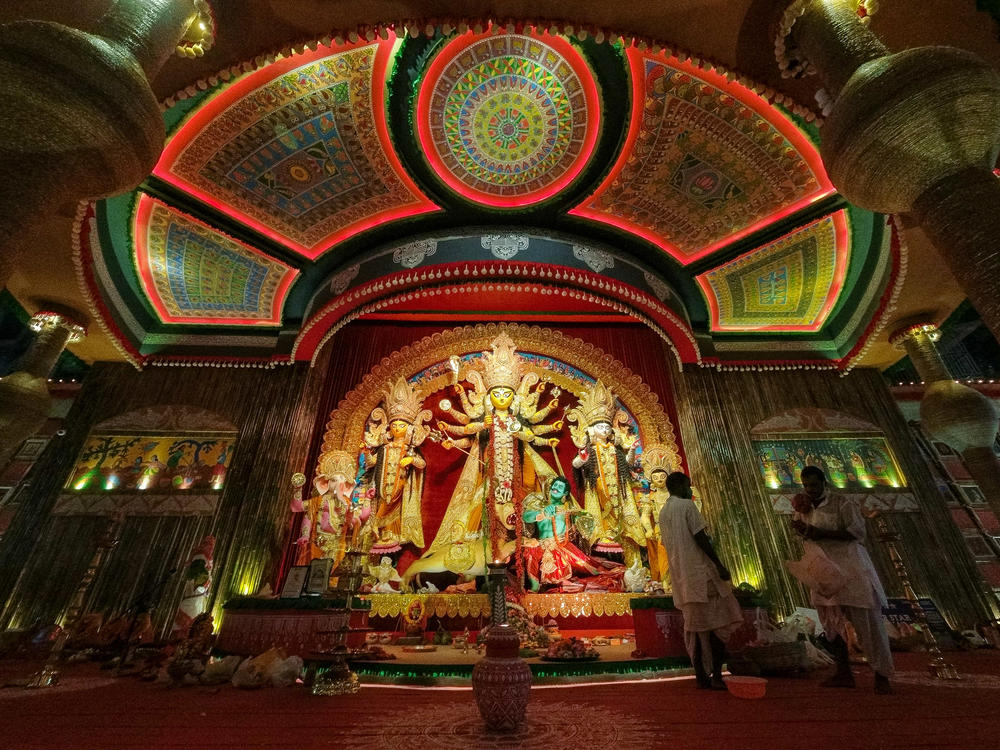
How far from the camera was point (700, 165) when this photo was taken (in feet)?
18.0

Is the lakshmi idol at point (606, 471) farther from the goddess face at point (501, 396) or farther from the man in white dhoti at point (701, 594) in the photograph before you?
the man in white dhoti at point (701, 594)

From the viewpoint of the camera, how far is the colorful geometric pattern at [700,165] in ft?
15.6

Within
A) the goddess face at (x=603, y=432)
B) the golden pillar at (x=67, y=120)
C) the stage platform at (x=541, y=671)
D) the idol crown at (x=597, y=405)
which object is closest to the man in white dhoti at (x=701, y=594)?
the stage platform at (x=541, y=671)

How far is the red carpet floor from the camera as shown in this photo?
1.93 metres

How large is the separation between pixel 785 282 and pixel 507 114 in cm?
488

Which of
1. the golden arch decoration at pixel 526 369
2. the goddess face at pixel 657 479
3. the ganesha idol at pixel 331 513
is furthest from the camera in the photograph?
the golden arch decoration at pixel 526 369

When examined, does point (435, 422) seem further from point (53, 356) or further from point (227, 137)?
point (53, 356)

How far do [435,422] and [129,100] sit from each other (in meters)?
6.26

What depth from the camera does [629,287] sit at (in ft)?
22.4

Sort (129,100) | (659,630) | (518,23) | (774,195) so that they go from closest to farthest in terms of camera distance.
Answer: (129,100), (518,23), (659,630), (774,195)

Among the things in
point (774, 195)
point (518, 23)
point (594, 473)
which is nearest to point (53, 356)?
point (518, 23)

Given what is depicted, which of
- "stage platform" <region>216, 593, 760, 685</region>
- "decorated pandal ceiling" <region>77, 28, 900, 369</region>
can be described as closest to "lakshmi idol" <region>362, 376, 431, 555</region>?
"stage platform" <region>216, 593, 760, 685</region>

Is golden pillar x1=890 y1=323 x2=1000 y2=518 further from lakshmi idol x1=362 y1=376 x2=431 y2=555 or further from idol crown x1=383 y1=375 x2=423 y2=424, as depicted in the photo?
idol crown x1=383 y1=375 x2=423 y2=424

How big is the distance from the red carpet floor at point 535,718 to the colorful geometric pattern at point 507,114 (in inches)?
212
